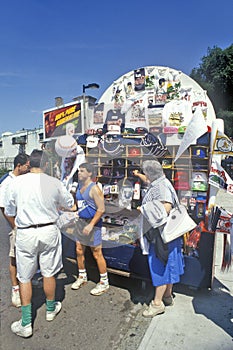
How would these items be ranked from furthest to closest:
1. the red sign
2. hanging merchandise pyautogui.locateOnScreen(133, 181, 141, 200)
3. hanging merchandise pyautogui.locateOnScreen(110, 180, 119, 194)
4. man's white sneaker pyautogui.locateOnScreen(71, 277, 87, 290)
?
the red sign < hanging merchandise pyautogui.locateOnScreen(110, 180, 119, 194) < hanging merchandise pyautogui.locateOnScreen(133, 181, 141, 200) < man's white sneaker pyautogui.locateOnScreen(71, 277, 87, 290)

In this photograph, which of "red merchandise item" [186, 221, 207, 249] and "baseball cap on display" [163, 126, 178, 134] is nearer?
"red merchandise item" [186, 221, 207, 249]

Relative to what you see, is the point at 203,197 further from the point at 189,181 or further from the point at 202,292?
the point at 202,292

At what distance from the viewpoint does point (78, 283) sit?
10.5 ft

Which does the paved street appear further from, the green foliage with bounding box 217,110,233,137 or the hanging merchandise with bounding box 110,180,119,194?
the green foliage with bounding box 217,110,233,137

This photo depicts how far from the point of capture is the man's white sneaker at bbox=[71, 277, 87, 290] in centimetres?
318

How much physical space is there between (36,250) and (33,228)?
0.64 feet

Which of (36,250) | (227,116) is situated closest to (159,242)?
(36,250)

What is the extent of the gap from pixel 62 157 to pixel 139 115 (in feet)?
3.82

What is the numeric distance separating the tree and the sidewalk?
369 inches

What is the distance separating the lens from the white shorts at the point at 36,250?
7.59ft

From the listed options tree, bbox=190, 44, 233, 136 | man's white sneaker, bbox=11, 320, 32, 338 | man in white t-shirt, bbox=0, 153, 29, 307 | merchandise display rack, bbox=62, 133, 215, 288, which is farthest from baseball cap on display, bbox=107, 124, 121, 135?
tree, bbox=190, 44, 233, 136

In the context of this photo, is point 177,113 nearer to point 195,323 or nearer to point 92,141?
point 92,141

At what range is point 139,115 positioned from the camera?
3.49 m

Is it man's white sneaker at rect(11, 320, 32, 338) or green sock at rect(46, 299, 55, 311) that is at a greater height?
green sock at rect(46, 299, 55, 311)
